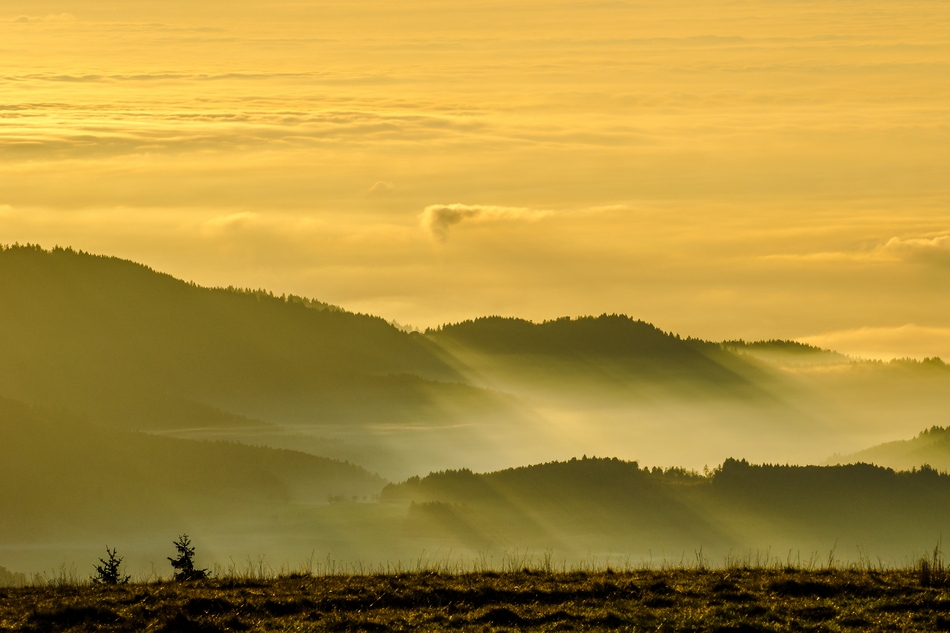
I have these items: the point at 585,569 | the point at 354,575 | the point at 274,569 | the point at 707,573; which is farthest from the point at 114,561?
the point at 707,573

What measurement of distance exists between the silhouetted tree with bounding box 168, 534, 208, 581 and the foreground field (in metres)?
2.32

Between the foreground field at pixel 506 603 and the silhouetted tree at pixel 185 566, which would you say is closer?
the foreground field at pixel 506 603

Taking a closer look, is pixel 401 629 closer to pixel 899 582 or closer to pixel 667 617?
pixel 667 617

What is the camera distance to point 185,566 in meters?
37.9

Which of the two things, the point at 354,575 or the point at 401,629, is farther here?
the point at 354,575

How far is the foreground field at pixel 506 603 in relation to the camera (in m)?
26.1

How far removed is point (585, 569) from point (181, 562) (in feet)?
44.5

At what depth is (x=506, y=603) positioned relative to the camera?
2814 cm

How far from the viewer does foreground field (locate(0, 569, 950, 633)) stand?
85.6 feet

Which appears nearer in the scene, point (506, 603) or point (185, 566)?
point (506, 603)

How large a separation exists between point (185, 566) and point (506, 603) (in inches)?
553

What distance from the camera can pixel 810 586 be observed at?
96.4ft

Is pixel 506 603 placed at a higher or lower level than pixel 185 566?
lower

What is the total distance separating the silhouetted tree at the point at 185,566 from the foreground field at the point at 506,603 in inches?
91.5
